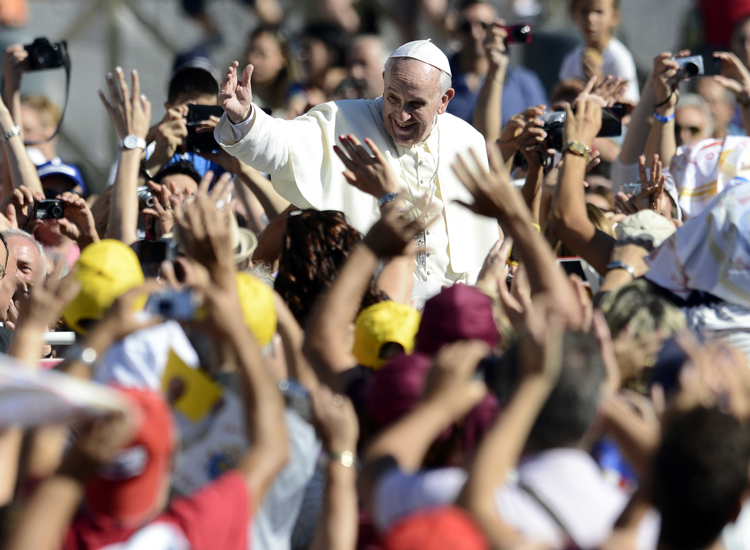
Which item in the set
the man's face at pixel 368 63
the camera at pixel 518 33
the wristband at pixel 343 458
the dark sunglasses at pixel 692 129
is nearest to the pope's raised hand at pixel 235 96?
the camera at pixel 518 33

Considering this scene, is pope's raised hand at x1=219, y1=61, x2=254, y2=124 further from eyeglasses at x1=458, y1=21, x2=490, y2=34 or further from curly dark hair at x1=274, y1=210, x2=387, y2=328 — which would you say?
eyeglasses at x1=458, y1=21, x2=490, y2=34

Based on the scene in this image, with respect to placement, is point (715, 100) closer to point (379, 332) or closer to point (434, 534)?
point (379, 332)

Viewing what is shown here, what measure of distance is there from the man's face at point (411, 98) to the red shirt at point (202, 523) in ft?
9.65

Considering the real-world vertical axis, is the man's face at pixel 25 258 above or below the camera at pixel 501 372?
below

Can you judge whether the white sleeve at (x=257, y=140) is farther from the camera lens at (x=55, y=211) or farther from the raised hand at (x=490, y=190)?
the raised hand at (x=490, y=190)

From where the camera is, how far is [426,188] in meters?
5.16

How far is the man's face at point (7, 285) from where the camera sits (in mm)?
4371

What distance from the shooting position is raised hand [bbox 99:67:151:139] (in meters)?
5.00

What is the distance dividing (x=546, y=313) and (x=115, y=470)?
4.02 feet

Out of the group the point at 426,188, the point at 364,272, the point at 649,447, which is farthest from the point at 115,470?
the point at 426,188

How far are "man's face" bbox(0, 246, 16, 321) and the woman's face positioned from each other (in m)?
3.47

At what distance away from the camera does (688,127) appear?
6426 mm

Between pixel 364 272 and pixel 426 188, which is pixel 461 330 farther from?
pixel 426 188

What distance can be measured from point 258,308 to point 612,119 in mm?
3101
